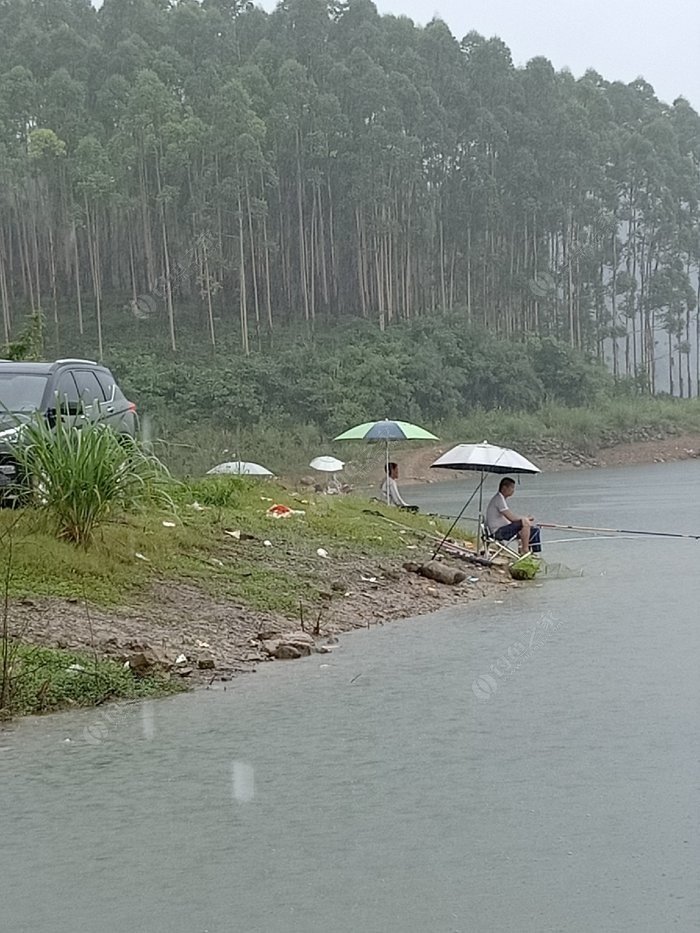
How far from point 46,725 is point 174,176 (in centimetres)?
5493

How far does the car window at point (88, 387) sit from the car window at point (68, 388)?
7 cm

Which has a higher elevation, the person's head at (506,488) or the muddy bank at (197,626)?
the person's head at (506,488)

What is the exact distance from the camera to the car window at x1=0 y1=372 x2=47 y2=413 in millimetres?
13086

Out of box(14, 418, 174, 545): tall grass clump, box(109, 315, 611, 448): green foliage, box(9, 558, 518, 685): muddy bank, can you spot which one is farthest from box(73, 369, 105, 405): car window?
box(109, 315, 611, 448): green foliage

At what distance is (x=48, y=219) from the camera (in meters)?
62.4

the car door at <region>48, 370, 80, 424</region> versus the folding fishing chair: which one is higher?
the car door at <region>48, 370, 80, 424</region>

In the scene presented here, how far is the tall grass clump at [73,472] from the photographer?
10.8 m

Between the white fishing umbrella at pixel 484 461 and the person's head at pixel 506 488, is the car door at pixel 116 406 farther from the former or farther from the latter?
the person's head at pixel 506 488

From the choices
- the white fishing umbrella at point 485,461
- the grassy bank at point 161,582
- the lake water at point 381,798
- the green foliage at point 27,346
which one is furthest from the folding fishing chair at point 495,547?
the green foliage at point 27,346

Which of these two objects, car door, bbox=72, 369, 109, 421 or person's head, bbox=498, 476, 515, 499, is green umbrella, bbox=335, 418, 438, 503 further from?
A: car door, bbox=72, 369, 109, 421

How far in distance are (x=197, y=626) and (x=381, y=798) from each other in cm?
394

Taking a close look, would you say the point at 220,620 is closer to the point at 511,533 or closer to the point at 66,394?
the point at 66,394

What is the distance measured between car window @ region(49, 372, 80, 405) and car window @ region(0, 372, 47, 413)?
0.17m

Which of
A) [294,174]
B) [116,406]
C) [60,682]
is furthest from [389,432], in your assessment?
[294,174]
